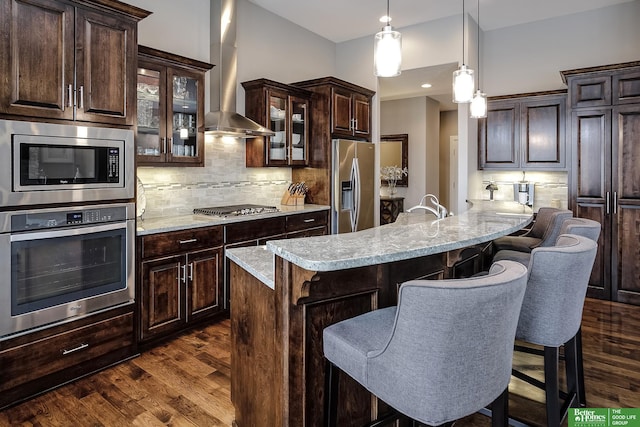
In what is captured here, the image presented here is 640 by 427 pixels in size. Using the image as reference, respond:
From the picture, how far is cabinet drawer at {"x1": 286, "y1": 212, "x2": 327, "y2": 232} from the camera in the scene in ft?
14.5

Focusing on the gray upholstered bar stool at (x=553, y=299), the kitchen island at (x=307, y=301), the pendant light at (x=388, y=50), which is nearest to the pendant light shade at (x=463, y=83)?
the pendant light at (x=388, y=50)

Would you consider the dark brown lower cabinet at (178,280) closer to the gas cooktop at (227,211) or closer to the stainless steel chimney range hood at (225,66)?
the gas cooktop at (227,211)

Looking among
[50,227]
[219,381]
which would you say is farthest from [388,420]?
[50,227]

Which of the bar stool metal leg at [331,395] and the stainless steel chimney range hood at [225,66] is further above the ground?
the stainless steel chimney range hood at [225,66]

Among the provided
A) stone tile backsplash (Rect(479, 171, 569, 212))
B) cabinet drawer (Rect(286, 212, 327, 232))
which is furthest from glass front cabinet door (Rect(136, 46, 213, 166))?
stone tile backsplash (Rect(479, 171, 569, 212))

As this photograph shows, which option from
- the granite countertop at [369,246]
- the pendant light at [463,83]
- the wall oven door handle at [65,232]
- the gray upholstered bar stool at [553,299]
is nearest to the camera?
the granite countertop at [369,246]

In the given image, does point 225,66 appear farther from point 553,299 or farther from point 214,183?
point 553,299

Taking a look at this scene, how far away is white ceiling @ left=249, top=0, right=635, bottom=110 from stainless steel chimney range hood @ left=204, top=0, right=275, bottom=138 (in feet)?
2.18

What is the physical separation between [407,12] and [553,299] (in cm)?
421

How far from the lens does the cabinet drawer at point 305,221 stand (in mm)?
4406

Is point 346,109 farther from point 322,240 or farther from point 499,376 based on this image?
point 499,376

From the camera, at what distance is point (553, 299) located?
1693mm

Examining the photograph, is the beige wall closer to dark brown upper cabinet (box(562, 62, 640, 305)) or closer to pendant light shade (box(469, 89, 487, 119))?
dark brown upper cabinet (box(562, 62, 640, 305))

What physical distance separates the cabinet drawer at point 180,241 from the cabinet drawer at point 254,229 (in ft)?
0.44
